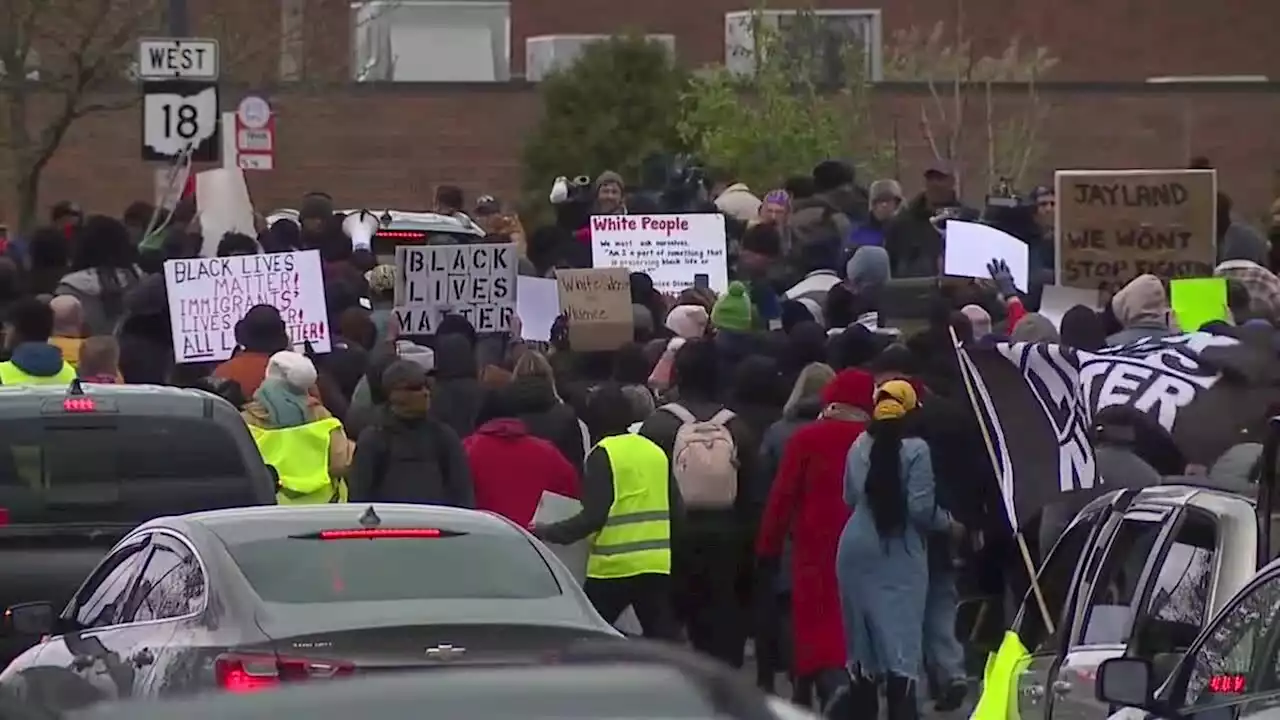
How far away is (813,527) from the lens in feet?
40.2

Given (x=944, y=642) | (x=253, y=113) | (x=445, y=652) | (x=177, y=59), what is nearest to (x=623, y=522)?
(x=944, y=642)

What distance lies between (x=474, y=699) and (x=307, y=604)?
152 inches

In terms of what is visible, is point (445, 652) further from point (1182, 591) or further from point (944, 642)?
point (944, 642)

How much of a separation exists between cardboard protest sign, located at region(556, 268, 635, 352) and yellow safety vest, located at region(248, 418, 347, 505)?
2.38m

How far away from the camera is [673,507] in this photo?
12406 millimetres

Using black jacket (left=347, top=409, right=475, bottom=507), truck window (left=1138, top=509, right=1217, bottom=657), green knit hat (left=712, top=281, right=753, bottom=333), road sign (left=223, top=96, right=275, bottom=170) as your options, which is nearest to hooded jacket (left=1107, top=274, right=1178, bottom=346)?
green knit hat (left=712, top=281, right=753, bottom=333)

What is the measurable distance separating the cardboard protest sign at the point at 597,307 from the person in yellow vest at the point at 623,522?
80.7 inches

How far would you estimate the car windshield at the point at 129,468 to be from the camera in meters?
10.7

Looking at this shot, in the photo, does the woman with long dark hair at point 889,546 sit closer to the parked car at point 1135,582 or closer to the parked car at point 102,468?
the parked car at point 102,468

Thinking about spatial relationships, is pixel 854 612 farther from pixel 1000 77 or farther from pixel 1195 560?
pixel 1000 77

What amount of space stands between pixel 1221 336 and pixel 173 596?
199 inches

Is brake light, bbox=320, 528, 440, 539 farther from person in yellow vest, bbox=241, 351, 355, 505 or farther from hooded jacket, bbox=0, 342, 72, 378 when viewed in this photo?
hooded jacket, bbox=0, 342, 72, 378

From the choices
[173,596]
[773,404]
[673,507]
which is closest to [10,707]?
[173,596]

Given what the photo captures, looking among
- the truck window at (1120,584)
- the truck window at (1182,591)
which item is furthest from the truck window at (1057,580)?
the truck window at (1182,591)
